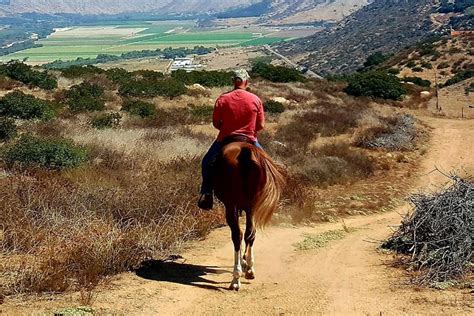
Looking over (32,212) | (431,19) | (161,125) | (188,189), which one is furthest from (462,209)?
(431,19)

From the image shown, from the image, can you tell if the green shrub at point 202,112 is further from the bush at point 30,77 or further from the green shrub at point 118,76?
the bush at point 30,77

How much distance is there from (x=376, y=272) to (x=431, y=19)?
116649 millimetres

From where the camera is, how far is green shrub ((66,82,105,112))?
21016 mm

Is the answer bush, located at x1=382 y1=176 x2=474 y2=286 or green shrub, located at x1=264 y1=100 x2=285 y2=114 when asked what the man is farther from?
green shrub, located at x1=264 y1=100 x2=285 y2=114

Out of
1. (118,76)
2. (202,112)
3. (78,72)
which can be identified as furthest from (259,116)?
(78,72)

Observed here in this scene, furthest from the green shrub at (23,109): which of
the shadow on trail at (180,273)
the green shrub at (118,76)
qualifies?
the shadow on trail at (180,273)

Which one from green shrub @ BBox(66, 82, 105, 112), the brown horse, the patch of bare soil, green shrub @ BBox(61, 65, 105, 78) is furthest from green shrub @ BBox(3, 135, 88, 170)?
the patch of bare soil

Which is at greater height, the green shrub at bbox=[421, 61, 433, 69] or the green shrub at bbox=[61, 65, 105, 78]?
the green shrub at bbox=[61, 65, 105, 78]

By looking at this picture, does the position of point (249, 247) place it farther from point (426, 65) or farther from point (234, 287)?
point (426, 65)

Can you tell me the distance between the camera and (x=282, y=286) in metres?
6.96

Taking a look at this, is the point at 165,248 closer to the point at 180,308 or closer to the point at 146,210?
the point at 146,210

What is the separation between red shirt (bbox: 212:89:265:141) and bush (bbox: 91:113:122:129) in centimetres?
1093

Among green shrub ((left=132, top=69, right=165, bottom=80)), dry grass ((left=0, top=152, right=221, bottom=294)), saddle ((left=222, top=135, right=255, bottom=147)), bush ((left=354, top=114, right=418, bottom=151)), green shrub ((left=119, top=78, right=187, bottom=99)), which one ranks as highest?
saddle ((left=222, top=135, right=255, bottom=147))

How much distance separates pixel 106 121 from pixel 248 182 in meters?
12.0
